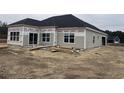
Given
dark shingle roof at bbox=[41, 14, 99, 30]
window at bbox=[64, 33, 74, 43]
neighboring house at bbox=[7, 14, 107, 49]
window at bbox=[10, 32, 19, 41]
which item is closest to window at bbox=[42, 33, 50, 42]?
neighboring house at bbox=[7, 14, 107, 49]

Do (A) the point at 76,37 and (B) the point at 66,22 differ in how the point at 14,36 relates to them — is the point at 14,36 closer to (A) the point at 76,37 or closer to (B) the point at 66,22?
(B) the point at 66,22

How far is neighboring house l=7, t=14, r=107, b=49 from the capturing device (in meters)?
19.3

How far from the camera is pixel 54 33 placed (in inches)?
806

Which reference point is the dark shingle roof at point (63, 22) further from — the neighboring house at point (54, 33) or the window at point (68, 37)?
the window at point (68, 37)

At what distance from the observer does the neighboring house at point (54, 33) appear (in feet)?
63.3

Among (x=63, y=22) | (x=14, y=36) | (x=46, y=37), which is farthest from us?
(x=63, y=22)

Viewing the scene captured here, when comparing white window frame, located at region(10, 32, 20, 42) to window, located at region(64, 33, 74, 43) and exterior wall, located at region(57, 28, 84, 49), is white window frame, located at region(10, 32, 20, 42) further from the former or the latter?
window, located at region(64, 33, 74, 43)

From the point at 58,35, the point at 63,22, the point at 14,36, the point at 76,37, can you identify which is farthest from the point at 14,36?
the point at 76,37

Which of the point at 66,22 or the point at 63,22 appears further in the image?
the point at 63,22

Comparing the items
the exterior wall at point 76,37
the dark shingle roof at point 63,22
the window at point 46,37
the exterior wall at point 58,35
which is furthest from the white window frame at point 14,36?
the exterior wall at point 76,37

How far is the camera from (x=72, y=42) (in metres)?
19.7
